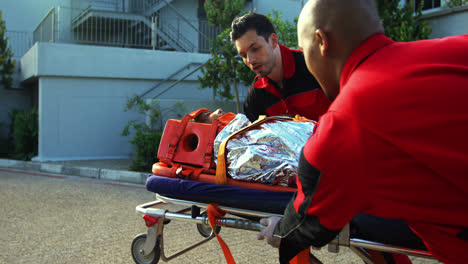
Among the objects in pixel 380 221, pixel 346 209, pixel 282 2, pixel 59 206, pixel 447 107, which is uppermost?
pixel 282 2

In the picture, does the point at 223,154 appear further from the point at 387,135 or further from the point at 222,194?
the point at 387,135

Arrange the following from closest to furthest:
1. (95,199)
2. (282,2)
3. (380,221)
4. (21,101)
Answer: (380,221) → (95,199) → (21,101) → (282,2)

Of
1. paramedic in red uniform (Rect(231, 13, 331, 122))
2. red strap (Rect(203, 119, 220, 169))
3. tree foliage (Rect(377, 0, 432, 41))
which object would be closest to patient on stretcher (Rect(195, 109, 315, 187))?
red strap (Rect(203, 119, 220, 169))

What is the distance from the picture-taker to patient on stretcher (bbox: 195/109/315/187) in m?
2.35

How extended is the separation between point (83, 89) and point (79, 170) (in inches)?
101

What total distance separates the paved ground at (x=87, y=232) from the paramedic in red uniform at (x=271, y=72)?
46.4 inches

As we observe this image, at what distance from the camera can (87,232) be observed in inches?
164

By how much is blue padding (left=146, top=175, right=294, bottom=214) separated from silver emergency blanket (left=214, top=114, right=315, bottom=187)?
10cm

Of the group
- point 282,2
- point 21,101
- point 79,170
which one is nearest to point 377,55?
point 79,170

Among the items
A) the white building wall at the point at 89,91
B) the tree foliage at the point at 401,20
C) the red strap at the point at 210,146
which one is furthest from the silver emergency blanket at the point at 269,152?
the white building wall at the point at 89,91

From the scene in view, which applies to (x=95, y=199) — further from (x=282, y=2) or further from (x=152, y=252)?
(x=282, y=2)

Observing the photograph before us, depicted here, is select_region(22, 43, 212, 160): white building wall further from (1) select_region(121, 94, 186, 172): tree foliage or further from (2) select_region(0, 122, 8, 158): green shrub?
(2) select_region(0, 122, 8, 158): green shrub

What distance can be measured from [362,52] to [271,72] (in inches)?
81.5

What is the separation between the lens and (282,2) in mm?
15227
